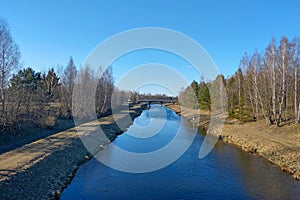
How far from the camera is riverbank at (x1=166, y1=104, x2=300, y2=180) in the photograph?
651 inches

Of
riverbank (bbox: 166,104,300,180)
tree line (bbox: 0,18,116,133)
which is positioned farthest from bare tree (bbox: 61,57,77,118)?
riverbank (bbox: 166,104,300,180)

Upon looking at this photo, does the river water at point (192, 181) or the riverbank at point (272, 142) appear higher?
the riverbank at point (272, 142)

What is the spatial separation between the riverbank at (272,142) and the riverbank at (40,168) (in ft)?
44.7

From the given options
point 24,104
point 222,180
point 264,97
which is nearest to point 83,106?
point 24,104

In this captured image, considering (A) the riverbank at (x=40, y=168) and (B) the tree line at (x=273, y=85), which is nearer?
(A) the riverbank at (x=40, y=168)

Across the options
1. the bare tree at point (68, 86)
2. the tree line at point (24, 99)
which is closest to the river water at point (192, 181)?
the tree line at point (24, 99)

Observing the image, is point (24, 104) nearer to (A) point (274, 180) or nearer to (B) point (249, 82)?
(A) point (274, 180)

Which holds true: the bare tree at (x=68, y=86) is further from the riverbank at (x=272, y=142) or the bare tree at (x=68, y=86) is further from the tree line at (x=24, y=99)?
the riverbank at (x=272, y=142)

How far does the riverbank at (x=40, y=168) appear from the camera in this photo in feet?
35.4

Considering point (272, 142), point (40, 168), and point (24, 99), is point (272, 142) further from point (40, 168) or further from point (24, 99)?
point (24, 99)

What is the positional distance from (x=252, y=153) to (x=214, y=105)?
26.7 m

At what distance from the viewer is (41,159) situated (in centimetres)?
1442

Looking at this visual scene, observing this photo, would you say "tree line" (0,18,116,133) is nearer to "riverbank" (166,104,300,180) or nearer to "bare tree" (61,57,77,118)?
"bare tree" (61,57,77,118)

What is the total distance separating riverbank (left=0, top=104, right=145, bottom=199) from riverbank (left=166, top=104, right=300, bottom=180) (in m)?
13.6
